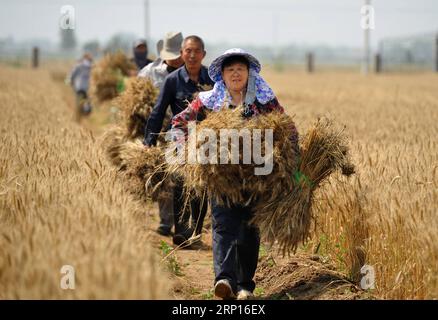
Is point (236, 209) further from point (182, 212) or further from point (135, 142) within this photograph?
point (135, 142)

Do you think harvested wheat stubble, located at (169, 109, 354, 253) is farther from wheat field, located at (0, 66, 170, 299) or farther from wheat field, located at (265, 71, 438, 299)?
wheat field, located at (0, 66, 170, 299)

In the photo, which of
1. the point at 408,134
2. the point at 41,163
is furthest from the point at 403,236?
the point at 408,134

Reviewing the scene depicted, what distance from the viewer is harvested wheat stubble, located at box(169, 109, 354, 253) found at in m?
5.06

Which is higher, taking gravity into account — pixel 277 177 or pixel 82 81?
pixel 277 177

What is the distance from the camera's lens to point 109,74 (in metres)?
15.1

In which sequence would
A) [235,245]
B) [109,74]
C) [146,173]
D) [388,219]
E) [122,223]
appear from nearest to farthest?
[122,223]
[388,219]
[235,245]
[146,173]
[109,74]

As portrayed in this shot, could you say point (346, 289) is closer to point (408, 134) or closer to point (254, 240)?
point (254, 240)

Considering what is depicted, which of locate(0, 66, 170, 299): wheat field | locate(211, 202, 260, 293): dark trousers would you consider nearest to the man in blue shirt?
locate(0, 66, 170, 299): wheat field

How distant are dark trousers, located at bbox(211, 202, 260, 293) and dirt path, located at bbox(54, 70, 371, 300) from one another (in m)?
0.32

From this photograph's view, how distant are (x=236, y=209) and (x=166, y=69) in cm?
347

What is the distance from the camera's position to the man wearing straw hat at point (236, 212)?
5.26 metres

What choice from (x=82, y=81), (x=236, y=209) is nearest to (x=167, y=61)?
(x=236, y=209)
